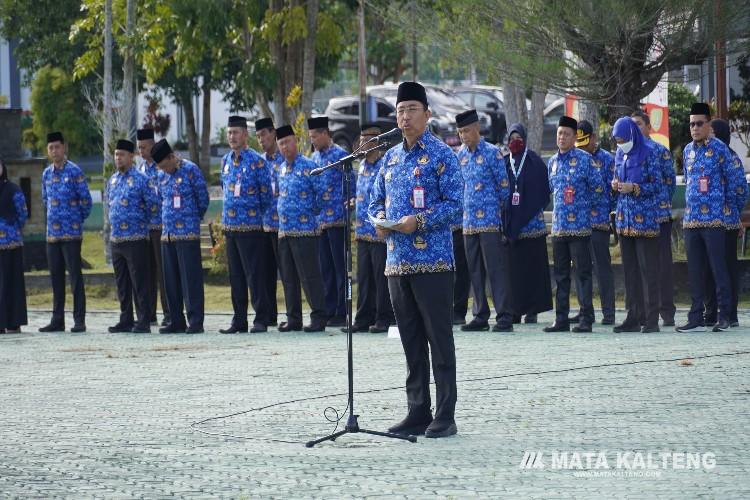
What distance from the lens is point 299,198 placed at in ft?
51.2

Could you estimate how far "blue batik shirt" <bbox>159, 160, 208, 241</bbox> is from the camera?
15.9 m

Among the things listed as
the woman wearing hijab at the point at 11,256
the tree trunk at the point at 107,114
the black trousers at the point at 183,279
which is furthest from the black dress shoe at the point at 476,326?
the tree trunk at the point at 107,114

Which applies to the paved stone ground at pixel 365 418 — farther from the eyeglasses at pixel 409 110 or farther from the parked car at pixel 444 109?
the parked car at pixel 444 109

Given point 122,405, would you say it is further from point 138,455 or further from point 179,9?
point 179,9

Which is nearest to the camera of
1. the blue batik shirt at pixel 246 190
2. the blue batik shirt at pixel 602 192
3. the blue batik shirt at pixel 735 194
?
the blue batik shirt at pixel 735 194

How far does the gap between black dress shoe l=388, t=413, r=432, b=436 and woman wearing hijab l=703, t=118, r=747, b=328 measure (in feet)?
20.5

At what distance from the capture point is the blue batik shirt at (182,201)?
15.9 metres

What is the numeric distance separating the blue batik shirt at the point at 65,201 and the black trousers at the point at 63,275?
10cm

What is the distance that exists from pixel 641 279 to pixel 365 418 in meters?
5.88

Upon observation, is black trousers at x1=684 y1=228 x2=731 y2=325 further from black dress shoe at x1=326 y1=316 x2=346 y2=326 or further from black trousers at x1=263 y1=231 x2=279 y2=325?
black trousers at x1=263 y1=231 x2=279 y2=325

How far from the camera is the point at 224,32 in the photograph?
86.9ft

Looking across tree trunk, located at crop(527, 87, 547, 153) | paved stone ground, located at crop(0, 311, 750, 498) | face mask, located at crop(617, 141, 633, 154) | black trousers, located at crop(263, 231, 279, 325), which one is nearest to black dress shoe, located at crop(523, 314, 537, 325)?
paved stone ground, located at crop(0, 311, 750, 498)

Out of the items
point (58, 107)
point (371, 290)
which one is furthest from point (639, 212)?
point (58, 107)

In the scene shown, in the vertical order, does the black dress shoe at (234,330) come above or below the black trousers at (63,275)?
below
